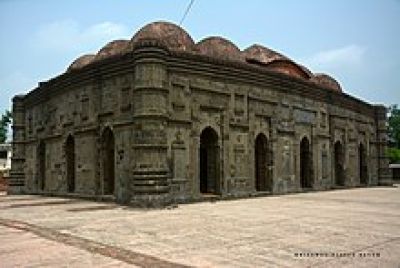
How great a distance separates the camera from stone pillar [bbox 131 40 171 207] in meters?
11.4

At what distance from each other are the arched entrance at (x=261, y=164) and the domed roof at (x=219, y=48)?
128 inches

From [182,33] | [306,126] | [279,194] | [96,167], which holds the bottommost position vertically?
[279,194]

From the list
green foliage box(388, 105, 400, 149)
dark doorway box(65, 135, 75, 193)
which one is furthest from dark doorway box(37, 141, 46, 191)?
green foliage box(388, 105, 400, 149)

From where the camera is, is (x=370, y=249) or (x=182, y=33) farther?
(x=182, y=33)

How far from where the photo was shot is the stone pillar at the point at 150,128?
448 inches

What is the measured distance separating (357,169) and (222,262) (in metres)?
18.5

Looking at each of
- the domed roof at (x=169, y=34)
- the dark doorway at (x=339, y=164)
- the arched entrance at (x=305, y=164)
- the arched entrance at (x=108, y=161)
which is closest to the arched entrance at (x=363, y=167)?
the dark doorway at (x=339, y=164)

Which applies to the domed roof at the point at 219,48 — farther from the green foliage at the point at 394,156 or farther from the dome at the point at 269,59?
the green foliage at the point at 394,156

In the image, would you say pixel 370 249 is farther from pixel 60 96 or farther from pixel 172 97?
pixel 60 96

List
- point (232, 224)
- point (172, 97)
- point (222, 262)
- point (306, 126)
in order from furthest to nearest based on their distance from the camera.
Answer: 1. point (306, 126)
2. point (172, 97)
3. point (232, 224)
4. point (222, 262)

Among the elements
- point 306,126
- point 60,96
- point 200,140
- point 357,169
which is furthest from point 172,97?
point 357,169

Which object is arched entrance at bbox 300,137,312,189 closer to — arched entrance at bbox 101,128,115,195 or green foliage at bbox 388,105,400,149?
arched entrance at bbox 101,128,115,195

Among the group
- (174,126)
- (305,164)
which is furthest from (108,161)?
(305,164)

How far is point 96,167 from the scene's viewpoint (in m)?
13.7
